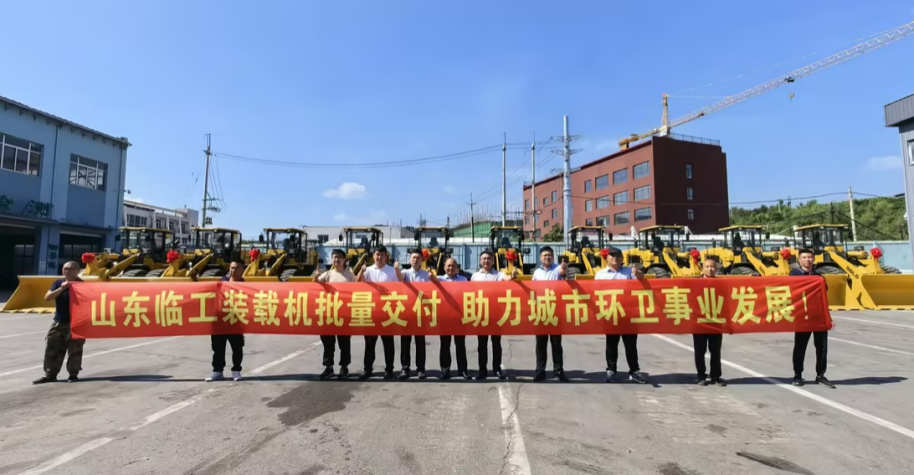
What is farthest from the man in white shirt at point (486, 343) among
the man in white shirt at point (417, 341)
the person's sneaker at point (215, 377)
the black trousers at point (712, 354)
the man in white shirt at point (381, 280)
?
the person's sneaker at point (215, 377)

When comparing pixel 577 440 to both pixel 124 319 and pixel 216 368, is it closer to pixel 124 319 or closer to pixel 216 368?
pixel 216 368

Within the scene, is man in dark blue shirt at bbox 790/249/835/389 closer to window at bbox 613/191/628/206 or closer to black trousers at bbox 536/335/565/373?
black trousers at bbox 536/335/565/373

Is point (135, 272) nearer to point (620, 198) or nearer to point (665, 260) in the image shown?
point (665, 260)

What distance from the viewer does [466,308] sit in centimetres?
577

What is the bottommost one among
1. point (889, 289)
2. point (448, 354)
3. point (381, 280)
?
point (448, 354)

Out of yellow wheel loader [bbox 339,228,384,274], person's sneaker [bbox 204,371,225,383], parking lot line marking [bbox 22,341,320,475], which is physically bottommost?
parking lot line marking [bbox 22,341,320,475]

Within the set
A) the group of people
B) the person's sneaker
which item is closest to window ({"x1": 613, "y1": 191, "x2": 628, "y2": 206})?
the group of people

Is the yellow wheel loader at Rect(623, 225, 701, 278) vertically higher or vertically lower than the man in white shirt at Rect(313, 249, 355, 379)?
higher

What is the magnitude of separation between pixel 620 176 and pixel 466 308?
54229mm

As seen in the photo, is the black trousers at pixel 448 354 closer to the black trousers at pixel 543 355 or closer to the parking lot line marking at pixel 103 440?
the black trousers at pixel 543 355

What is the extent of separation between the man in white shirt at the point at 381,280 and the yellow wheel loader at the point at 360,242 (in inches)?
475

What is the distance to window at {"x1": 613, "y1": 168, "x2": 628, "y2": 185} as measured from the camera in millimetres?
54094

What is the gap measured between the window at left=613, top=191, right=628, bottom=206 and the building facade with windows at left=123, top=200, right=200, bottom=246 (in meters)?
50.5

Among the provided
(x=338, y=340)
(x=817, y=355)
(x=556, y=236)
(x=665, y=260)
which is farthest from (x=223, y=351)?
(x=556, y=236)
